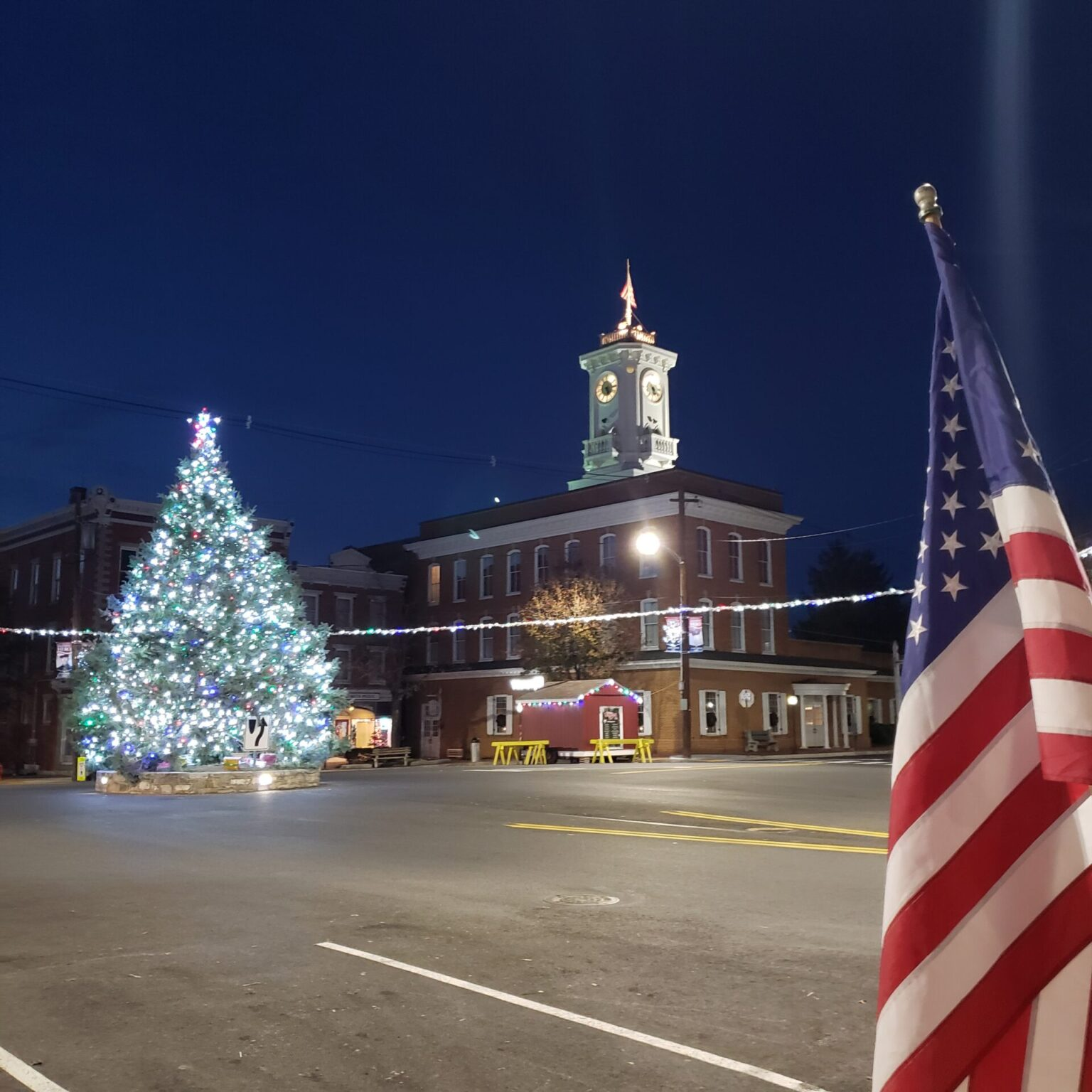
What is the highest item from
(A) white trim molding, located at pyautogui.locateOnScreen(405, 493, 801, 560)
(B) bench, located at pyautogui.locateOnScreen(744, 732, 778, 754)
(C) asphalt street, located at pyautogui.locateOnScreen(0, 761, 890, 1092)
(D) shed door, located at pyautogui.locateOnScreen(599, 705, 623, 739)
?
(A) white trim molding, located at pyautogui.locateOnScreen(405, 493, 801, 560)

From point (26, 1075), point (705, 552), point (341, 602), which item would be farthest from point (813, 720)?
point (26, 1075)

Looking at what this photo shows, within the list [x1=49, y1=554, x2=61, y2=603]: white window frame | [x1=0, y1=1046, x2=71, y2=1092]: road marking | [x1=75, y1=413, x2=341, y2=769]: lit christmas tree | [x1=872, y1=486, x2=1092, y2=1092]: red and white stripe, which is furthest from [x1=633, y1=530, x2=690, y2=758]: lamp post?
[x1=872, y1=486, x2=1092, y2=1092]: red and white stripe

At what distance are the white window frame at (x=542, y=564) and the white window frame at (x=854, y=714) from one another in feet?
52.1

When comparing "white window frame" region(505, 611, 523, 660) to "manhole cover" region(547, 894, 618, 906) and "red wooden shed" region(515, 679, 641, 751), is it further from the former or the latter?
"manhole cover" region(547, 894, 618, 906)

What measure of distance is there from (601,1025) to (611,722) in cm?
3763

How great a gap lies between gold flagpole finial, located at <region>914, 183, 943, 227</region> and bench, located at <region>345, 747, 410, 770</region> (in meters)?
43.8

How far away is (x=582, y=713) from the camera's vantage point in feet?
141

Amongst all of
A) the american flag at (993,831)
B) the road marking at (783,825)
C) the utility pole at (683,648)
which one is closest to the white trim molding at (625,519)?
the utility pole at (683,648)

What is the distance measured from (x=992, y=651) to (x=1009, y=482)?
39 cm

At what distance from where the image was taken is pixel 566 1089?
16.7 ft

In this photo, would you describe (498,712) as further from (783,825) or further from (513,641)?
(783,825)

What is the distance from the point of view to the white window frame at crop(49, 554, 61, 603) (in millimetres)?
50344

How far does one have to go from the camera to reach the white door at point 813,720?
171 feet

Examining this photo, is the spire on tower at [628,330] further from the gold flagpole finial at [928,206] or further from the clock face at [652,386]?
the gold flagpole finial at [928,206]
